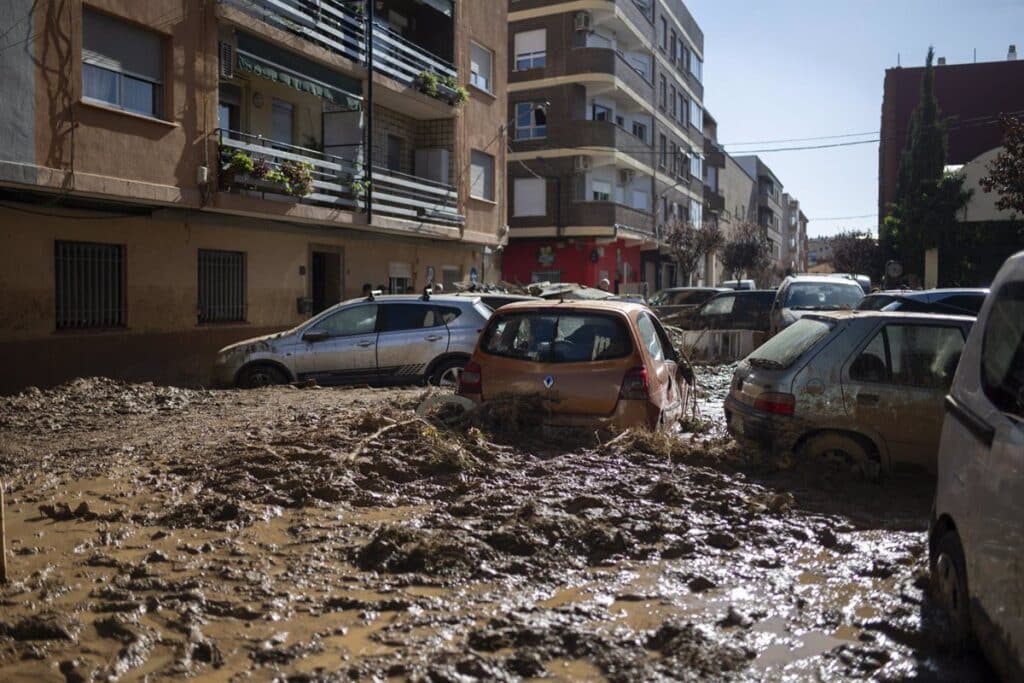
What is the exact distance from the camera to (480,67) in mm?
24859

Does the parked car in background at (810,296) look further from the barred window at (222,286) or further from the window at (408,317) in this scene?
the barred window at (222,286)

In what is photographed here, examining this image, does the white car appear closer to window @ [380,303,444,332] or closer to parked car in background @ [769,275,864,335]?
window @ [380,303,444,332]

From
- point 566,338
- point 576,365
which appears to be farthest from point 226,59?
point 576,365

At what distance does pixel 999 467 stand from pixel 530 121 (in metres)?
33.5

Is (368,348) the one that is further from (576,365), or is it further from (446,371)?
(576,365)

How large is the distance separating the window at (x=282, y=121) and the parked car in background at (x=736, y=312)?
9.89m

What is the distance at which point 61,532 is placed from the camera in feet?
17.1

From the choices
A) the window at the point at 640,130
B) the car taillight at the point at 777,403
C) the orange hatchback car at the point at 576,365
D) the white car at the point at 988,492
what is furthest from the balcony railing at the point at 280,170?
the window at the point at 640,130

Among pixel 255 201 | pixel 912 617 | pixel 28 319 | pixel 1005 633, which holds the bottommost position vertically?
pixel 912 617

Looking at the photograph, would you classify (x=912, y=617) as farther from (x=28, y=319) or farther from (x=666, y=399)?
(x=28, y=319)

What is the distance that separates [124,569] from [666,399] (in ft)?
14.9

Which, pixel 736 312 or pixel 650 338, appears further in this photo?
pixel 736 312

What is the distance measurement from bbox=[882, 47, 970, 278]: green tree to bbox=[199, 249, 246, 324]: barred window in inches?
1072

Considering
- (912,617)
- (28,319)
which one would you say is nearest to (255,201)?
(28,319)
